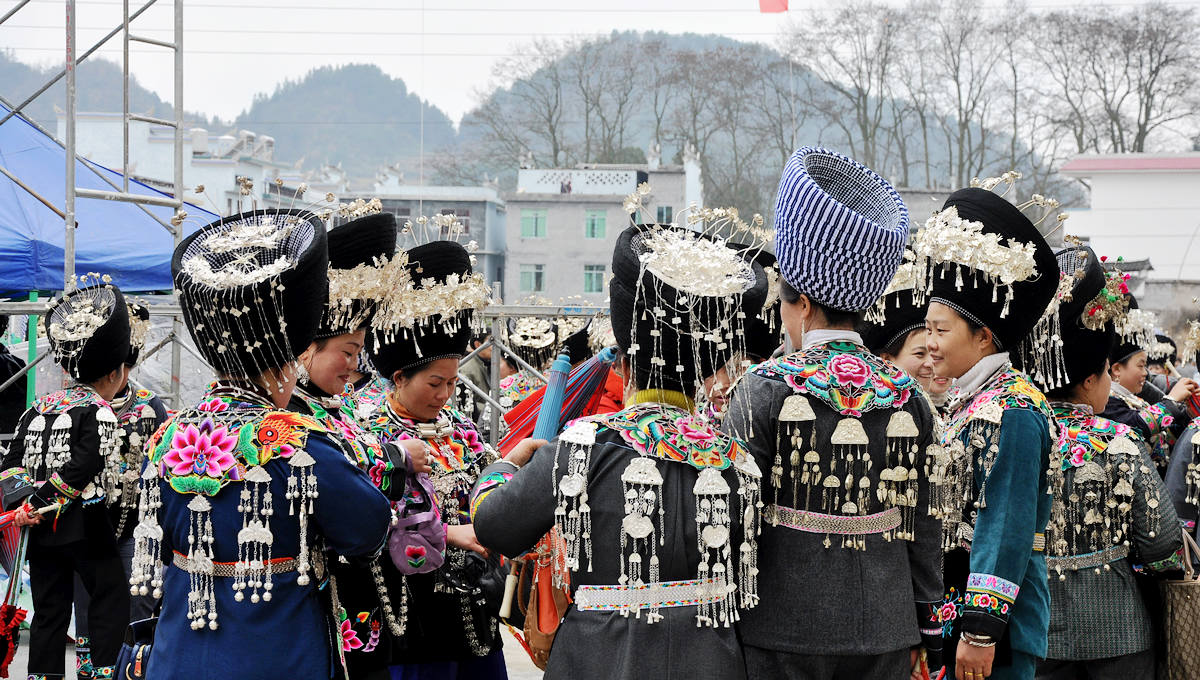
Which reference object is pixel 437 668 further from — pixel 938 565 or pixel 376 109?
pixel 376 109

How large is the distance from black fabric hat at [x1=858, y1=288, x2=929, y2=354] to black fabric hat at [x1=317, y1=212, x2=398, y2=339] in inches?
76.0

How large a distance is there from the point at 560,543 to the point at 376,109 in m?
70.3

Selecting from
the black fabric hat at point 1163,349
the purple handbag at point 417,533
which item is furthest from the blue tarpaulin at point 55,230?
the black fabric hat at point 1163,349

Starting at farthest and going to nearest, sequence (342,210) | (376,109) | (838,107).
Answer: (376,109), (838,107), (342,210)

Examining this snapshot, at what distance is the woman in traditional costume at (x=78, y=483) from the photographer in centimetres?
554

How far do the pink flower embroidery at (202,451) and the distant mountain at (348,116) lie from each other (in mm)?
54895

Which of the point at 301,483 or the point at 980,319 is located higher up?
the point at 980,319

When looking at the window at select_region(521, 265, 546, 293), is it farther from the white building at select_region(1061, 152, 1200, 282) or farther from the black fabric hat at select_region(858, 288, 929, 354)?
the black fabric hat at select_region(858, 288, 929, 354)

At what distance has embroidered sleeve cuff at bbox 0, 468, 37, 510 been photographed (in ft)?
18.8

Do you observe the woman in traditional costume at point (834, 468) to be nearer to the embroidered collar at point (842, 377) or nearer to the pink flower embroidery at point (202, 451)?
the embroidered collar at point (842, 377)

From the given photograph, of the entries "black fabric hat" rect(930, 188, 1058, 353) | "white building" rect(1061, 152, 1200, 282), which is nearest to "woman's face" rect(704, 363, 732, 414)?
"black fabric hat" rect(930, 188, 1058, 353)

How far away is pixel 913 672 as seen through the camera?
2943 mm

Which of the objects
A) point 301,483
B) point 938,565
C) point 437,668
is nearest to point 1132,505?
point 938,565

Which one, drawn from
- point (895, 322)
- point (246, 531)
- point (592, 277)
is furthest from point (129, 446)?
point (592, 277)
